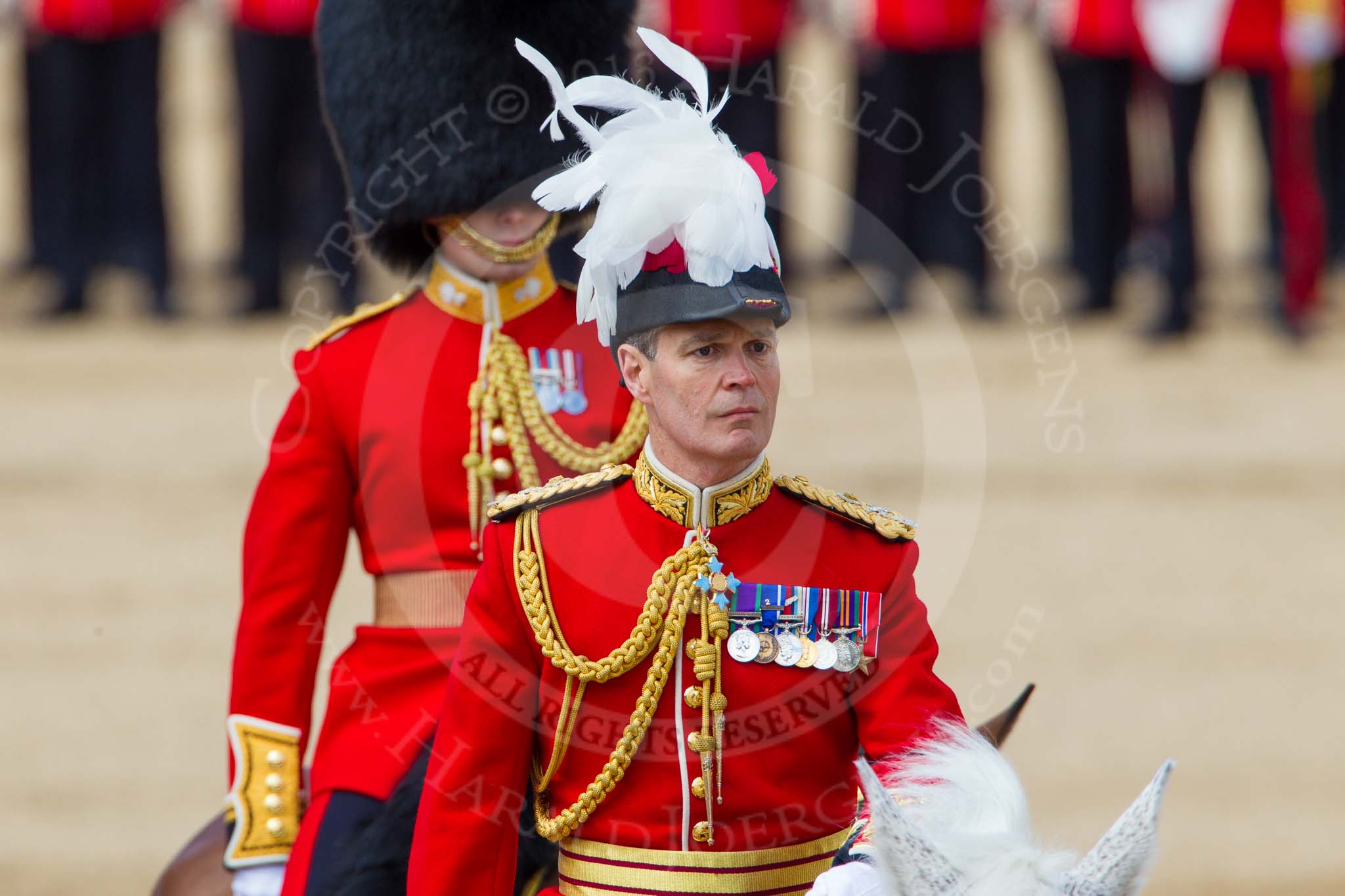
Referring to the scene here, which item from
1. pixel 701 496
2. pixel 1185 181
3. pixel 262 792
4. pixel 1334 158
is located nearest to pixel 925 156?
pixel 1185 181

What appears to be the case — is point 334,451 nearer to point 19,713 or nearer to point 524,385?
point 524,385

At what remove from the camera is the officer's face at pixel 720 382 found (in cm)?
218

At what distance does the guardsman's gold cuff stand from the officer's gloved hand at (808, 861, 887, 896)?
0.96m

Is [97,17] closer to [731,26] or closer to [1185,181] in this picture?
[731,26]

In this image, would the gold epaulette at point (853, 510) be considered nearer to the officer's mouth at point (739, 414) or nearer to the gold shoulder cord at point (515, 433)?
the officer's mouth at point (739, 414)

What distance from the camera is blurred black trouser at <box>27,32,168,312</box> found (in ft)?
31.6

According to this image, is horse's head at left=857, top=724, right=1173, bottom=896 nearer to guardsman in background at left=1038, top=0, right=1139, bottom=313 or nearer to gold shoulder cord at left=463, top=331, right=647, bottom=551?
gold shoulder cord at left=463, top=331, right=647, bottom=551

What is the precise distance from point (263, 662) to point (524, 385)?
52cm

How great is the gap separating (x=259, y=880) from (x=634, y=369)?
0.96 metres

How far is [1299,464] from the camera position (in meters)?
7.27

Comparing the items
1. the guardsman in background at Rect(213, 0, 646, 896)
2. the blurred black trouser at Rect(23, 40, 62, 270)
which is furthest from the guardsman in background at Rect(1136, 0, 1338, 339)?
the guardsman in background at Rect(213, 0, 646, 896)

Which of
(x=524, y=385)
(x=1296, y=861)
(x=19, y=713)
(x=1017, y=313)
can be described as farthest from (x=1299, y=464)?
(x=524, y=385)

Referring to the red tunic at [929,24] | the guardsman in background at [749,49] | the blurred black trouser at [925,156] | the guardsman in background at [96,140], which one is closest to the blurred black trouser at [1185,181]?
the blurred black trouser at [925,156]

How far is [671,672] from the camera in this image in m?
2.29
